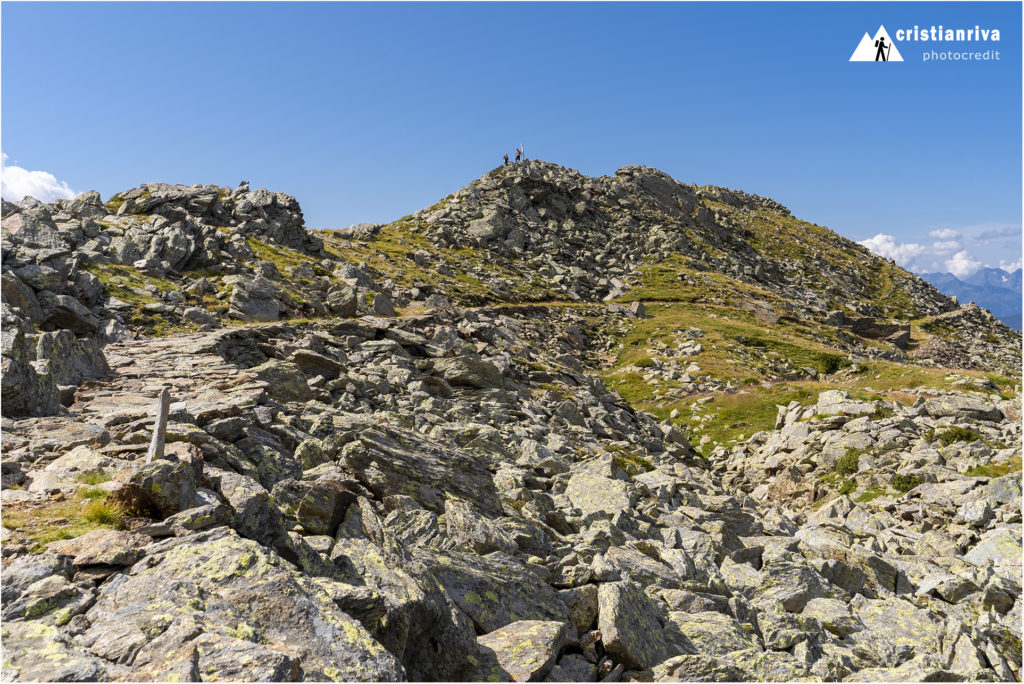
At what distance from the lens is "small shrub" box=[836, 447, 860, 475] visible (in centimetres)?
3681

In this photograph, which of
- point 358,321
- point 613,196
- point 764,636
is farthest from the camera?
point 613,196

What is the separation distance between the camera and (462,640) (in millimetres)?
10922

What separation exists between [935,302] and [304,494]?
23946 cm

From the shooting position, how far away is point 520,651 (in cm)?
1127

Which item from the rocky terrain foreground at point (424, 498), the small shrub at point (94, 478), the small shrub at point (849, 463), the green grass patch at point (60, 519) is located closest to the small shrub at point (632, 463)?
the rocky terrain foreground at point (424, 498)

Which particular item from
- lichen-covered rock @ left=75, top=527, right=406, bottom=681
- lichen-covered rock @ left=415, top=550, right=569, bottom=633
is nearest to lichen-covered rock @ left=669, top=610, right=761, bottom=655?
lichen-covered rock @ left=415, top=550, right=569, bottom=633

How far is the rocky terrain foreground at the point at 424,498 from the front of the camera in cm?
894

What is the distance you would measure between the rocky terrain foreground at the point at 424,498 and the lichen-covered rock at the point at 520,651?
2.7 inches

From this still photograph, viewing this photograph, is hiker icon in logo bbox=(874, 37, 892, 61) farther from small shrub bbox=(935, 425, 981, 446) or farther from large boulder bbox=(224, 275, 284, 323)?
large boulder bbox=(224, 275, 284, 323)

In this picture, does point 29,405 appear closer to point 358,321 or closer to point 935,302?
point 358,321

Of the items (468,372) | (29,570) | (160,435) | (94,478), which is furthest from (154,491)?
(468,372)

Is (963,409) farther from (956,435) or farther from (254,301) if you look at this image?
(254,301)

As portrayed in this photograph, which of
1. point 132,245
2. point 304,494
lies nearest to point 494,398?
point 304,494

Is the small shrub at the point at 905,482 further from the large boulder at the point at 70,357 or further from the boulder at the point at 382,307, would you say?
the boulder at the point at 382,307
